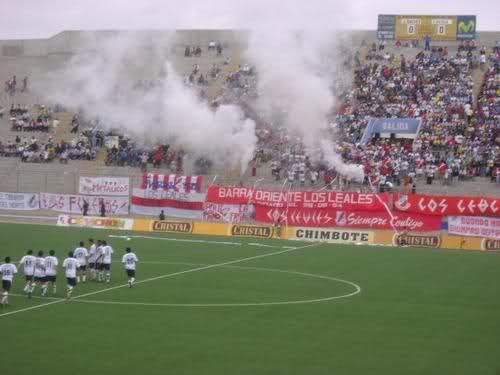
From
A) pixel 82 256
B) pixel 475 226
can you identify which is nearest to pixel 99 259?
pixel 82 256

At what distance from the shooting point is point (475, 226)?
46781 mm

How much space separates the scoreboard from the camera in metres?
64.8

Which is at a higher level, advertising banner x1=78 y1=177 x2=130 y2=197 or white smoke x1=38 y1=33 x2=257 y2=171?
white smoke x1=38 y1=33 x2=257 y2=171

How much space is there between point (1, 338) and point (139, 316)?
432 cm

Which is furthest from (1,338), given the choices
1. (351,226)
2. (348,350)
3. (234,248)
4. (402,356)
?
(351,226)

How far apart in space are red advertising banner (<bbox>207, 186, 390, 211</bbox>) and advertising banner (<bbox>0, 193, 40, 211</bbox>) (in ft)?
44.0

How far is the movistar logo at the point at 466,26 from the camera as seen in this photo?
211 ft

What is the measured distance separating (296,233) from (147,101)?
17404mm

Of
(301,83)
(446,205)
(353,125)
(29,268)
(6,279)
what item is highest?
(301,83)

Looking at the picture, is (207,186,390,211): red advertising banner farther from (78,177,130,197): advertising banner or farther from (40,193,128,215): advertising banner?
(40,193,128,215): advertising banner

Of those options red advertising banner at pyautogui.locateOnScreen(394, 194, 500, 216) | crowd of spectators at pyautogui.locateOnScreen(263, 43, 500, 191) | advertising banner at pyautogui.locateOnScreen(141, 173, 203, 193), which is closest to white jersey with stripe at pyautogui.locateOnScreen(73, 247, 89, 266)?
red advertising banner at pyautogui.locateOnScreen(394, 194, 500, 216)

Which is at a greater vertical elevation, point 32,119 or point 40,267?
point 32,119

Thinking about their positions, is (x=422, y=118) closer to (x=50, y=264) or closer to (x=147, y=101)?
(x=147, y=101)

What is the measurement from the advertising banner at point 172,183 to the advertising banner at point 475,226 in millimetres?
16647
